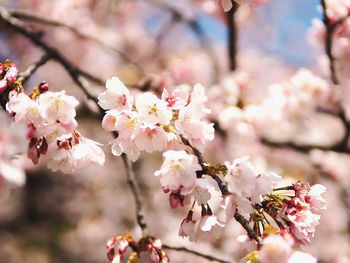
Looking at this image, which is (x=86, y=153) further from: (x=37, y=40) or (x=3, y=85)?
(x=37, y=40)

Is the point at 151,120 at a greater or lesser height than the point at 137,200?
greater

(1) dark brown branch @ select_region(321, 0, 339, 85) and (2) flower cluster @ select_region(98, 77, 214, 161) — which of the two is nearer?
(2) flower cluster @ select_region(98, 77, 214, 161)

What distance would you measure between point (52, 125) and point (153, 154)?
544cm

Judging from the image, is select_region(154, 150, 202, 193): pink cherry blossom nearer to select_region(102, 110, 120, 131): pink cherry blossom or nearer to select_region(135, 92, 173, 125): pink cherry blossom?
select_region(135, 92, 173, 125): pink cherry blossom

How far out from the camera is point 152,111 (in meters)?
1.07

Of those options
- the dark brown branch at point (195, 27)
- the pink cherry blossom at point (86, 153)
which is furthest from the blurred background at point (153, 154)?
the pink cherry blossom at point (86, 153)

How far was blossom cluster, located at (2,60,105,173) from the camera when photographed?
3.24 feet

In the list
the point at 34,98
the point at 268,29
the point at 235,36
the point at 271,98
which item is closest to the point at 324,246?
the point at 271,98

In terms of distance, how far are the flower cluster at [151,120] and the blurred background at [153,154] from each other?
0.49 m

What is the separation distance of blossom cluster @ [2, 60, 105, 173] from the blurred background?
563mm

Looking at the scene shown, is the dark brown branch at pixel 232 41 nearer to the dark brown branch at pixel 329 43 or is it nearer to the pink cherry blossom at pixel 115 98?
the dark brown branch at pixel 329 43

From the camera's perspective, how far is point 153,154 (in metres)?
6.44

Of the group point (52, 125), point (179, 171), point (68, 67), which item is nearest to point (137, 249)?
point (179, 171)

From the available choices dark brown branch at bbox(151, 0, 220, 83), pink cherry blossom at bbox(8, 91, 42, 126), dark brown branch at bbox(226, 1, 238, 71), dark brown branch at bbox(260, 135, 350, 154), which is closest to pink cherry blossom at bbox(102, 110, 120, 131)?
pink cherry blossom at bbox(8, 91, 42, 126)
